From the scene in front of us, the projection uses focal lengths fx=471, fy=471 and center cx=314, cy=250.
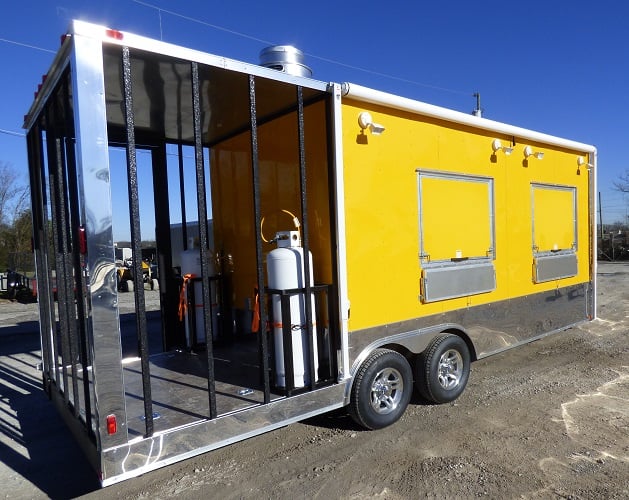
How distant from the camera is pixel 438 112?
14.6 feet

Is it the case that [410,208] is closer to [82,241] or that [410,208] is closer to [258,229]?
[258,229]

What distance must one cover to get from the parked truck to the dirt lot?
38 centimetres

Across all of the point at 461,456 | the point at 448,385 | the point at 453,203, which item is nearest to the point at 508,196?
the point at 453,203

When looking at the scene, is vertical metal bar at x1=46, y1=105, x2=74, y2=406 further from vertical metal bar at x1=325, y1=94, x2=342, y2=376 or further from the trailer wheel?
the trailer wheel

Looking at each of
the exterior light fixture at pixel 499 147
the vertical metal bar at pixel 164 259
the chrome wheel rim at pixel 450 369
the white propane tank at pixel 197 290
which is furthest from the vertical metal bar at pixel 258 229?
the exterior light fixture at pixel 499 147

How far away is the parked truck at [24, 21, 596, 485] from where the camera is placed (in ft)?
8.84

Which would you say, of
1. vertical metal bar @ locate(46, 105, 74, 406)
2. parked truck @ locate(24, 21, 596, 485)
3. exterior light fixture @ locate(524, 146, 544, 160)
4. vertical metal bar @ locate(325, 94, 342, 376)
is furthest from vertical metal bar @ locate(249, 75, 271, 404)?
exterior light fixture @ locate(524, 146, 544, 160)

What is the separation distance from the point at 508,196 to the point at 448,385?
7.30ft

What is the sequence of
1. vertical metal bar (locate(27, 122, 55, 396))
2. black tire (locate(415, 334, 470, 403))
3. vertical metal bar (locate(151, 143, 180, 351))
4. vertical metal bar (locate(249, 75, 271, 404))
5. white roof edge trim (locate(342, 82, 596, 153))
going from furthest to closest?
Result: vertical metal bar (locate(151, 143, 180, 351)), black tire (locate(415, 334, 470, 403)), vertical metal bar (locate(27, 122, 55, 396)), white roof edge trim (locate(342, 82, 596, 153)), vertical metal bar (locate(249, 75, 271, 404))

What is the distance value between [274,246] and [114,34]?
255cm

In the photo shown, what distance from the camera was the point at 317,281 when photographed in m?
3.92

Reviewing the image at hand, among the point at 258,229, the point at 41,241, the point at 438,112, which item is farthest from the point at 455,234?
the point at 41,241

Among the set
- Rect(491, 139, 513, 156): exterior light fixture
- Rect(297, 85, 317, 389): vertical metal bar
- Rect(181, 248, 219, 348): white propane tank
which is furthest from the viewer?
Rect(181, 248, 219, 348): white propane tank

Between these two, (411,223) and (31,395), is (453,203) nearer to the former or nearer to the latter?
(411,223)
